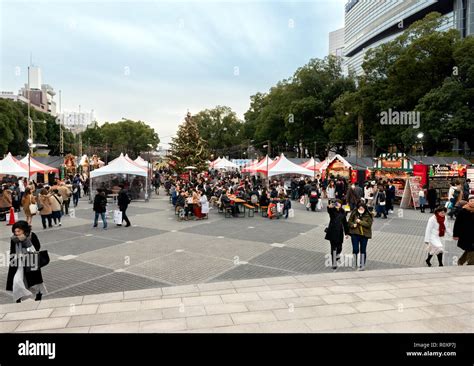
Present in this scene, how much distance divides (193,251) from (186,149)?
25558 millimetres

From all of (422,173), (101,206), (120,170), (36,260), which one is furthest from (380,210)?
(36,260)

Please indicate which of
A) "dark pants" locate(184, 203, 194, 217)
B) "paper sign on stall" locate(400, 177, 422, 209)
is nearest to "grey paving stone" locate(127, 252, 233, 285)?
"dark pants" locate(184, 203, 194, 217)

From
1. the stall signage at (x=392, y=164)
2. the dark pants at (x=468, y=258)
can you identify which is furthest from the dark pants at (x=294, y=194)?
the dark pants at (x=468, y=258)

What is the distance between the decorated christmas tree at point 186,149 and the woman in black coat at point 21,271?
2847cm

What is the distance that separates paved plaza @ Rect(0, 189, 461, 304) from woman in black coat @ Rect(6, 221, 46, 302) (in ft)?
2.60

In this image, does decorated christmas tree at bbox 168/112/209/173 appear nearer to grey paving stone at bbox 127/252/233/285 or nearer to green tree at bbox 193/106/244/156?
grey paving stone at bbox 127/252/233/285

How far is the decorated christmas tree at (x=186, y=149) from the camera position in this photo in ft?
115

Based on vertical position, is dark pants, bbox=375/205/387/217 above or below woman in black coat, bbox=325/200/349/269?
below

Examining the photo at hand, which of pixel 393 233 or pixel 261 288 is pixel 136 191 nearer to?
pixel 393 233

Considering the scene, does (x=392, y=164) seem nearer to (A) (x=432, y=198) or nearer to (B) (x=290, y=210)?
(A) (x=432, y=198)

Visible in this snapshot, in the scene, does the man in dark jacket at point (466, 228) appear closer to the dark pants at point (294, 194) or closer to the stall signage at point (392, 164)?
the stall signage at point (392, 164)

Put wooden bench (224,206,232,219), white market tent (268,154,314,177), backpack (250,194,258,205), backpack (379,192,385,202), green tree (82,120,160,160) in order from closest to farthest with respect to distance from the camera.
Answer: backpack (379,192,385,202), wooden bench (224,206,232,219), backpack (250,194,258,205), white market tent (268,154,314,177), green tree (82,120,160,160)

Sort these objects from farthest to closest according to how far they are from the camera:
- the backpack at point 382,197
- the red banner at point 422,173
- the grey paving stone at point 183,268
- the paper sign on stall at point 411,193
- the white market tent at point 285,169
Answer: the white market tent at point 285,169 → the red banner at point 422,173 → the paper sign on stall at point 411,193 → the backpack at point 382,197 → the grey paving stone at point 183,268

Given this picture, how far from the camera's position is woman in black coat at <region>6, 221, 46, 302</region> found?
231 inches
